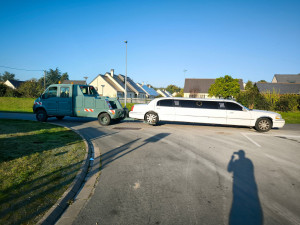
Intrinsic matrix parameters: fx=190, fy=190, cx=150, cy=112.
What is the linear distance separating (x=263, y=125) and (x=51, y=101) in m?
12.7

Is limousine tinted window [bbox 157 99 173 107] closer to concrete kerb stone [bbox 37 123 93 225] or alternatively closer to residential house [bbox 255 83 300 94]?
concrete kerb stone [bbox 37 123 93 225]

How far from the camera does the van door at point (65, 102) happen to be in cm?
1177

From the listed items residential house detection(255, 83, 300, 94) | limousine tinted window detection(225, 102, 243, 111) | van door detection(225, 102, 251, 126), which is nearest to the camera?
van door detection(225, 102, 251, 126)

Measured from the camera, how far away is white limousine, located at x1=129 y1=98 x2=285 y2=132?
420 inches

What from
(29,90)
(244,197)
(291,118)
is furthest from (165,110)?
(29,90)

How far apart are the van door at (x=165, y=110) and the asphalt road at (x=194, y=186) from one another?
4.62 meters

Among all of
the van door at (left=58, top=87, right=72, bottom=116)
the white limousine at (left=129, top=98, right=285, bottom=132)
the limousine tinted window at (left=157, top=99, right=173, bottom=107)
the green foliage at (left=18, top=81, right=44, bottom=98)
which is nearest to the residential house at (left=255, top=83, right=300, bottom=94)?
the white limousine at (left=129, top=98, right=285, bottom=132)

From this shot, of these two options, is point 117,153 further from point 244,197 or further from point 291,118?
point 291,118

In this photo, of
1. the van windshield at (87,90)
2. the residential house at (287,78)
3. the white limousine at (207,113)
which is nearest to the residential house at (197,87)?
the residential house at (287,78)

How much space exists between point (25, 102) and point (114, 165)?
2549 centimetres

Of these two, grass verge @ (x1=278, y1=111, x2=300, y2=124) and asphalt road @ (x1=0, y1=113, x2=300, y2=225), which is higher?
grass verge @ (x1=278, y1=111, x2=300, y2=124)

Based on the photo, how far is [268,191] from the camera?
375 cm

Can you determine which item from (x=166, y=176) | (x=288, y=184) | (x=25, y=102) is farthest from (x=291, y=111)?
(x=25, y=102)

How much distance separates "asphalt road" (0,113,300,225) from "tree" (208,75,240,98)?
36.2 m
